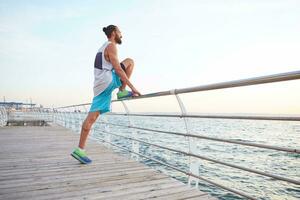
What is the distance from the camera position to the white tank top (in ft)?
10.1

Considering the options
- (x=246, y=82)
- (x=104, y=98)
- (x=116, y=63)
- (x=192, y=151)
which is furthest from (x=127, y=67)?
Answer: (x=246, y=82)

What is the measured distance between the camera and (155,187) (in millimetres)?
2320

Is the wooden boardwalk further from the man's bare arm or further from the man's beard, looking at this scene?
the man's beard

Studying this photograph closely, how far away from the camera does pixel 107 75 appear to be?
121 inches

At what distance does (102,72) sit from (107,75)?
9cm

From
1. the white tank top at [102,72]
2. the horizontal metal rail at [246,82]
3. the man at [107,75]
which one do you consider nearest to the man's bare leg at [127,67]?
the man at [107,75]

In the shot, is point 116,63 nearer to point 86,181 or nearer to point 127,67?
point 127,67

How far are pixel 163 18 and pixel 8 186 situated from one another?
68.1 ft

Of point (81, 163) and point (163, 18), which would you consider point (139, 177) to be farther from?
point (163, 18)

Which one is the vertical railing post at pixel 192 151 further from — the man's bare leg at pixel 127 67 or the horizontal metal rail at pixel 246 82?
the man's bare leg at pixel 127 67

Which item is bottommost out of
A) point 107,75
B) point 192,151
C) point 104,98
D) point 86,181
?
point 86,181

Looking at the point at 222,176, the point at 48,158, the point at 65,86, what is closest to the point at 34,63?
the point at 65,86

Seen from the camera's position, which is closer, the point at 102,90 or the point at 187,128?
the point at 187,128

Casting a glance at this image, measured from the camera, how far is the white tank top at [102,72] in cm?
309
